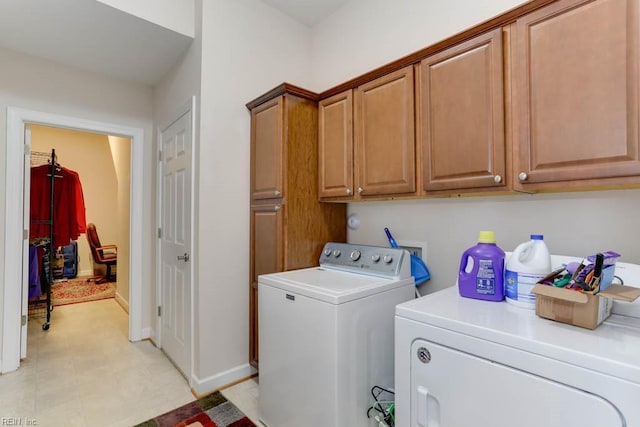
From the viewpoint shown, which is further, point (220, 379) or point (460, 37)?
point (220, 379)

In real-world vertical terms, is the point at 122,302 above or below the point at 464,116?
below

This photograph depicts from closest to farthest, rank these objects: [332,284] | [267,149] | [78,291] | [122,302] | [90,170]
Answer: [332,284]
[267,149]
[122,302]
[78,291]
[90,170]

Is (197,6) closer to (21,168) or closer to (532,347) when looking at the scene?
(21,168)

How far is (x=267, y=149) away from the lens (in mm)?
2107

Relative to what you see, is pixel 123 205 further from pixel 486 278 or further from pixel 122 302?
pixel 486 278

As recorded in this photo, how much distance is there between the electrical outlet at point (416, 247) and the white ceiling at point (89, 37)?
210 cm

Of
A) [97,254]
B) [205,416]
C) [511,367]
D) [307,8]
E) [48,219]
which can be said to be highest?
[307,8]

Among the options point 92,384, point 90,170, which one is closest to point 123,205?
point 92,384

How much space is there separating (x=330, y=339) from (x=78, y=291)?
514 cm

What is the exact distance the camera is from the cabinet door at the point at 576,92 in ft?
3.27

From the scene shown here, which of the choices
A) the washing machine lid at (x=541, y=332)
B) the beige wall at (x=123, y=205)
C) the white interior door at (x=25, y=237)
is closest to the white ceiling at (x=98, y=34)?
the white interior door at (x=25, y=237)

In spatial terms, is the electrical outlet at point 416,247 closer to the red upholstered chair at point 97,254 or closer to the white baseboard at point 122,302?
Result: the white baseboard at point 122,302

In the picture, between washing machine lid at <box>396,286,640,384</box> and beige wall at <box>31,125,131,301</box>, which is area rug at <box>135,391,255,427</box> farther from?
beige wall at <box>31,125,131,301</box>

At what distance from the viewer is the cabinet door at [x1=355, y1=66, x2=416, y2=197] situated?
1.61m
